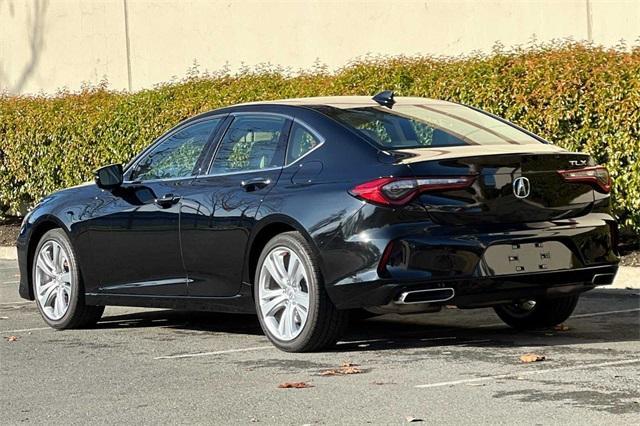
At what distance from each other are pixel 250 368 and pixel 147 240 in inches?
71.4

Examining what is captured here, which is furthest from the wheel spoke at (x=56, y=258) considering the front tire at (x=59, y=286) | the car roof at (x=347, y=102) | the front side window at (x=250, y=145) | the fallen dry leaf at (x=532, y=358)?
the fallen dry leaf at (x=532, y=358)

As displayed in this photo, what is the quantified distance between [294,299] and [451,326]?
162cm

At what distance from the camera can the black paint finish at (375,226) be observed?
854cm

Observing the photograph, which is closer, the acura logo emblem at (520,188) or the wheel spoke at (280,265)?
the acura logo emblem at (520,188)

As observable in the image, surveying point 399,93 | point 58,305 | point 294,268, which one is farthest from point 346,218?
point 399,93

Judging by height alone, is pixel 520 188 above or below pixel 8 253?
above

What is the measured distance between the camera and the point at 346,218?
868cm

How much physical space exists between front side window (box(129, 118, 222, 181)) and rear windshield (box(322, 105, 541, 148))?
1066 millimetres

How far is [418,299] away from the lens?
8547mm

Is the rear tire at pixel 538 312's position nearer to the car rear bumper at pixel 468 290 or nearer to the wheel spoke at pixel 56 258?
the car rear bumper at pixel 468 290

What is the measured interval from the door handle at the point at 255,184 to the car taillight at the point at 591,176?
5.92ft

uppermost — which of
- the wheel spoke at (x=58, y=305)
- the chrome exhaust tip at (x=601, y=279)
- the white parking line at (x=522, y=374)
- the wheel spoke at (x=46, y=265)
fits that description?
the wheel spoke at (x=46, y=265)

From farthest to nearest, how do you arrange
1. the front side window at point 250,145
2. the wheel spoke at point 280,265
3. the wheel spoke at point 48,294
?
the wheel spoke at point 48,294 < the front side window at point 250,145 < the wheel spoke at point 280,265

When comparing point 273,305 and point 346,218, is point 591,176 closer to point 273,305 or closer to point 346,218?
point 346,218
